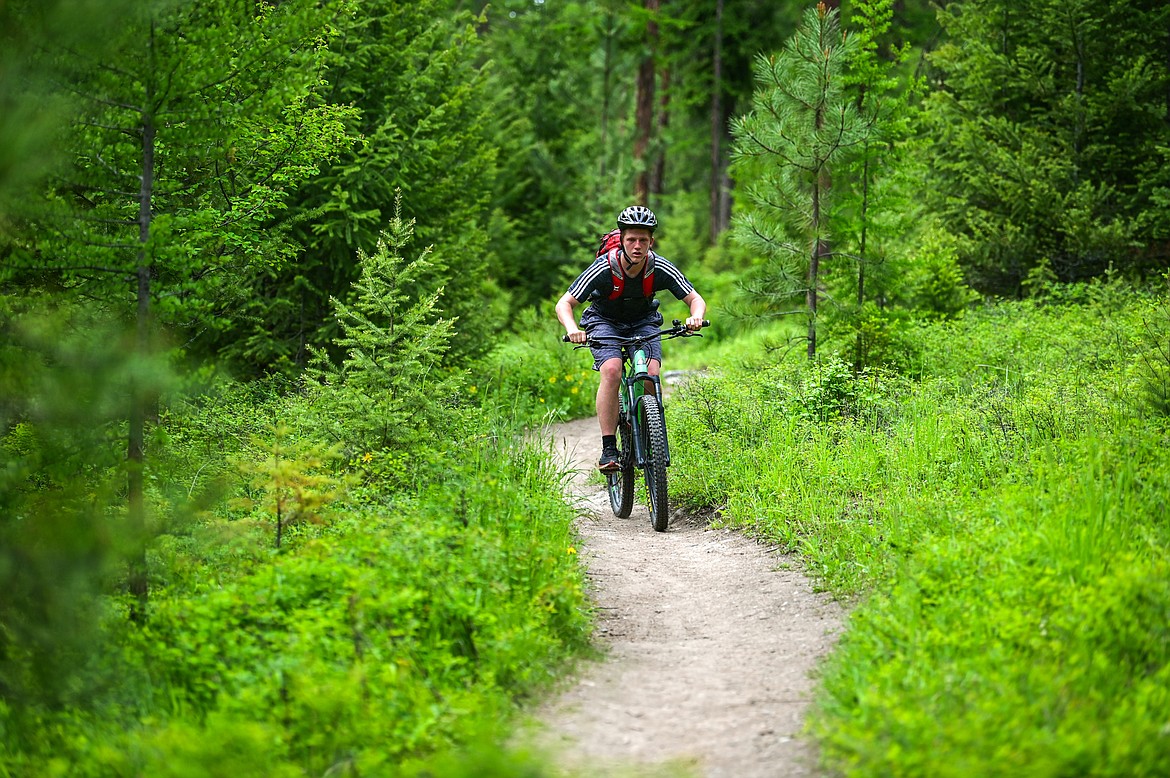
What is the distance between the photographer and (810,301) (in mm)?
11219

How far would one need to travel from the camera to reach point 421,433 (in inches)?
271

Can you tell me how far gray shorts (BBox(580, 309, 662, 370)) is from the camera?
26.6ft

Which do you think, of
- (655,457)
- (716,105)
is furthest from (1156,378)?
(716,105)

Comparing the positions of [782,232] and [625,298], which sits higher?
[782,232]

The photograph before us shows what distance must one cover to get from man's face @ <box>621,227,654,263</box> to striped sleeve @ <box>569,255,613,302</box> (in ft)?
0.79

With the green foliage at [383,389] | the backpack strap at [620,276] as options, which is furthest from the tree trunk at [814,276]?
the green foliage at [383,389]

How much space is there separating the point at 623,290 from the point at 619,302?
16cm

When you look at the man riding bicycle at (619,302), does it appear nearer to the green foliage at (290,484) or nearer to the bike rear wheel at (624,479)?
the bike rear wheel at (624,479)

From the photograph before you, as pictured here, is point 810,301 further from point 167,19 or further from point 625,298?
point 167,19

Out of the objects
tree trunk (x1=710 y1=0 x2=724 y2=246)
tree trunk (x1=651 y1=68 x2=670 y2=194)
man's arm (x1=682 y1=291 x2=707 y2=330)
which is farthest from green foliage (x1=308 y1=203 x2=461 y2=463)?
tree trunk (x1=710 y1=0 x2=724 y2=246)


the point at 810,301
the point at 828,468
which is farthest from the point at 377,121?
the point at 828,468

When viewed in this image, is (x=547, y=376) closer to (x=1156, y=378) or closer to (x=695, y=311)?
(x=695, y=311)

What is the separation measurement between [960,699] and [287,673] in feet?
8.77

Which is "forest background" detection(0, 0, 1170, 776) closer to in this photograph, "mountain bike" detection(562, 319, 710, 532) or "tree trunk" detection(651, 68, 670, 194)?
"mountain bike" detection(562, 319, 710, 532)
